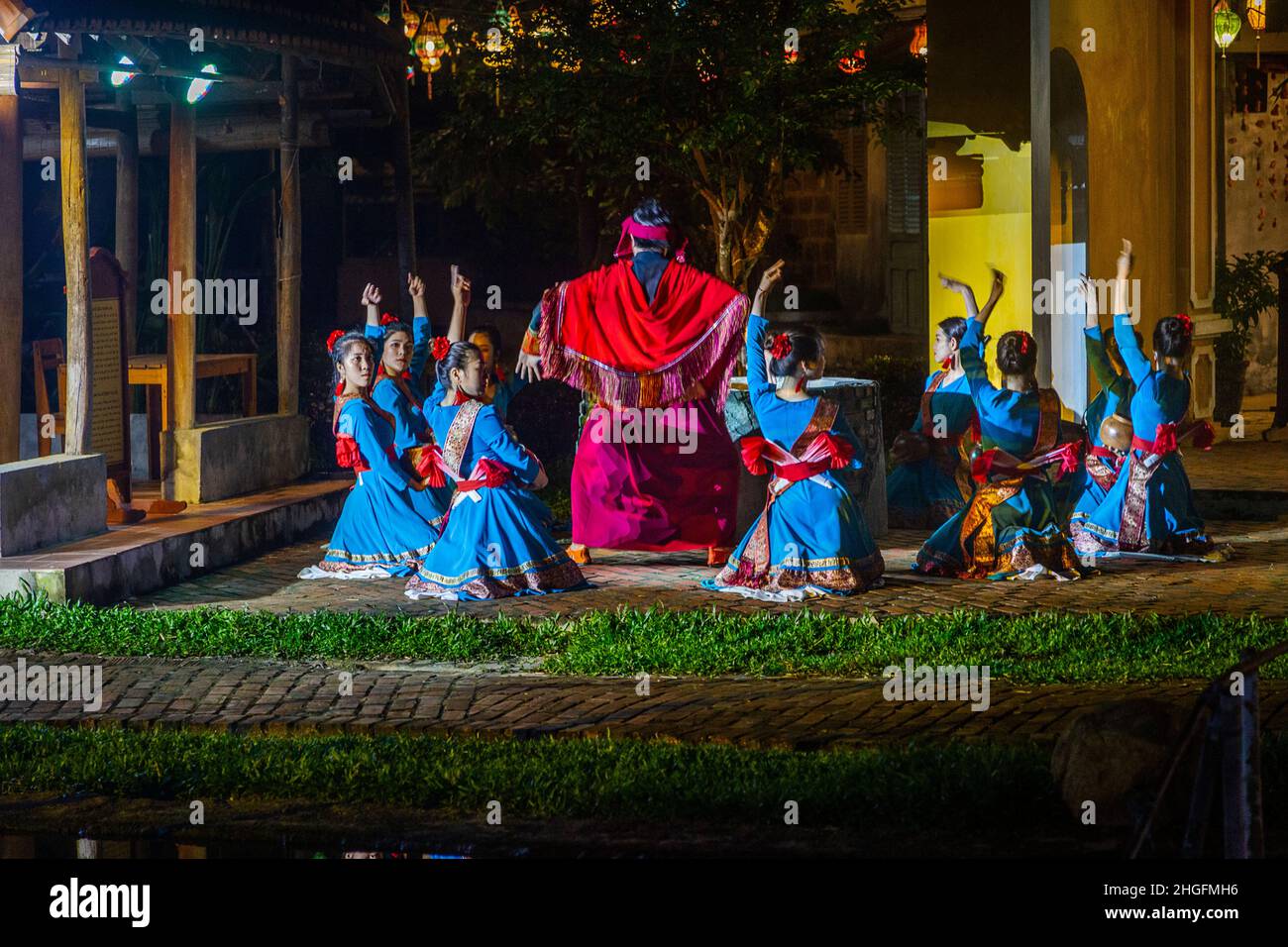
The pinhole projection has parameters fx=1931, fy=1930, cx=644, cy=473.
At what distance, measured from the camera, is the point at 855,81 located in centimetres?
1556

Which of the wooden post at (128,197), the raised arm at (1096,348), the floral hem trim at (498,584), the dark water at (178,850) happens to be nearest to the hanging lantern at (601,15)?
the wooden post at (128,197)

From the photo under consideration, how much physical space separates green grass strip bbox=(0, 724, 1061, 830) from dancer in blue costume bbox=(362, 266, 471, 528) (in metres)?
4.05

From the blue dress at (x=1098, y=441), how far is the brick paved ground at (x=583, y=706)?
4155 millimetres

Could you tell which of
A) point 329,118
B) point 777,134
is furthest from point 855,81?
point 329,118

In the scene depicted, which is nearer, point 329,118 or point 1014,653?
point 1014,653

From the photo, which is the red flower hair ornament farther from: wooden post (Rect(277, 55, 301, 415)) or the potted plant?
the potted plant

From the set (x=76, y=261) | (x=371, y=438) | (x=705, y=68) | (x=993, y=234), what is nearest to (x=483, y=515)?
(x=371, y=438)

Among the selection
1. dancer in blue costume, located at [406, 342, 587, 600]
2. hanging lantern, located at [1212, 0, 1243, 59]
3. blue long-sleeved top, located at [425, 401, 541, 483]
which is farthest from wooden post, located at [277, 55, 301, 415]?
hanging lantern, located at [1212, 0, 1243, 59]

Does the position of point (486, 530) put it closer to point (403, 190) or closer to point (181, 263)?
point (181, 263)

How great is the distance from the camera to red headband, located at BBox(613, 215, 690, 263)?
11.1 m

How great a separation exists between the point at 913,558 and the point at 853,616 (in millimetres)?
1864

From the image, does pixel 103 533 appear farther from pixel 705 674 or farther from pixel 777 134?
pixel 777 134

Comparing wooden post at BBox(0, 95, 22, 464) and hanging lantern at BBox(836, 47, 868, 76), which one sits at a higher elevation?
hanging lantern at BBox(836, 47, 868, 76)

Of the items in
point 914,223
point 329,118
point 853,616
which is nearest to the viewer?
point 853,616
